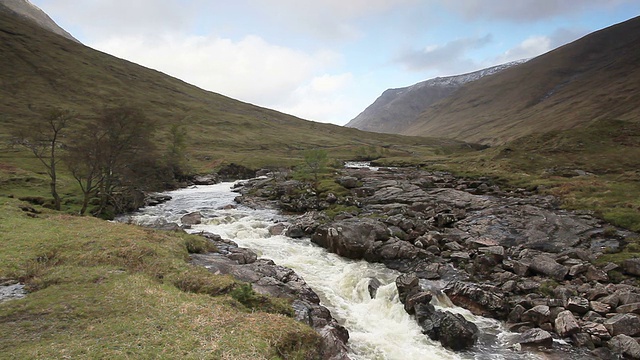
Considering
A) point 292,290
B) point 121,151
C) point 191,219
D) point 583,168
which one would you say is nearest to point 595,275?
point 292,290

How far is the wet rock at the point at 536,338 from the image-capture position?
20.6m

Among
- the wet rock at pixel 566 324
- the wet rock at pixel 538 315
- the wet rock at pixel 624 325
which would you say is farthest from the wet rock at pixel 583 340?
the wet rock at pixel 538 315

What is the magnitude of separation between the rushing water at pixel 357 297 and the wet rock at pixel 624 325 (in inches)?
231

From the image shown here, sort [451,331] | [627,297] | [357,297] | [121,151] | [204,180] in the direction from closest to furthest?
[451,331] → [627,297] → [357,297] → [121,151] → [204,180]

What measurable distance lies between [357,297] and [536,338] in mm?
12226

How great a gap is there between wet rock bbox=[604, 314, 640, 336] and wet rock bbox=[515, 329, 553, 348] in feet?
12.3

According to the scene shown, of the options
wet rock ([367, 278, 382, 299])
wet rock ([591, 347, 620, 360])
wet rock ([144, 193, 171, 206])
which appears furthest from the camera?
wet rock ([144, 193, 171, 206])

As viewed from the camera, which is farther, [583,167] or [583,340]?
[583,167]

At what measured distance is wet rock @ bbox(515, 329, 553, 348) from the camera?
2058cm

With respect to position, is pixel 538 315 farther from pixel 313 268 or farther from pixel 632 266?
pixel 313 268

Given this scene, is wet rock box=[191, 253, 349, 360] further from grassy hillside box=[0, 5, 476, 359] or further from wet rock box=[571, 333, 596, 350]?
wet rock box=[571, 333, 596, 350]

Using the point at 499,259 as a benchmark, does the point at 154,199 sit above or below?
above

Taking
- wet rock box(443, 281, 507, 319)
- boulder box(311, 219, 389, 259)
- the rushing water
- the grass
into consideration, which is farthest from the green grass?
the grass

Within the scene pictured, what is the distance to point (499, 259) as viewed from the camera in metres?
32.9
